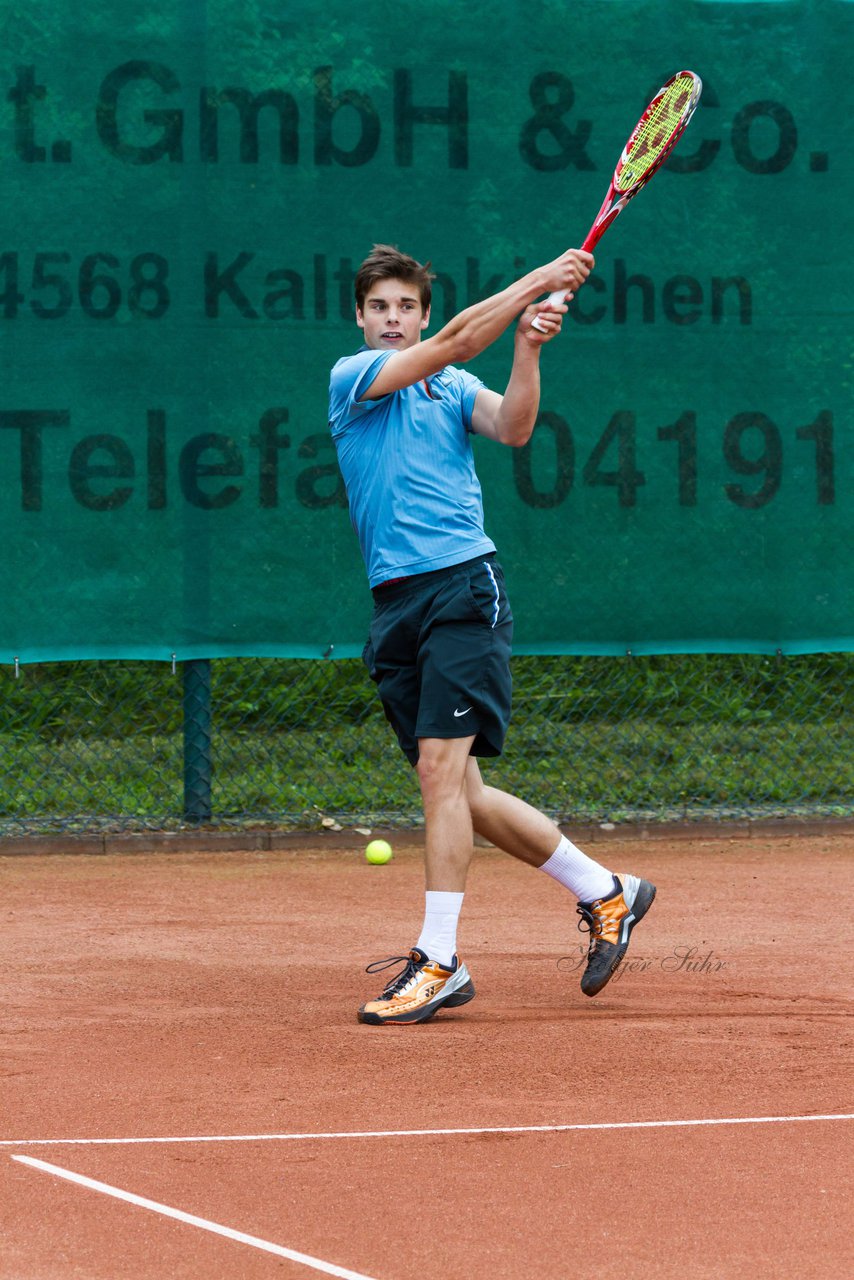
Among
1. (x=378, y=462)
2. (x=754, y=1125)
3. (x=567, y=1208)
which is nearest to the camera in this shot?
(x=567, y=1208)

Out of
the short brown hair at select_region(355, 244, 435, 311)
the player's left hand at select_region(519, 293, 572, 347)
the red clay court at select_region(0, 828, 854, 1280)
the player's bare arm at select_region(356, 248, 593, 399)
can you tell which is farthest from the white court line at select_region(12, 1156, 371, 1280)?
the short brown hair at select_region(355, 244, 435, 311)

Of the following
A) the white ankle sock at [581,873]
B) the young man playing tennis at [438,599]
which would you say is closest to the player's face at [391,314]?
the young man playing tennis at [438,599]

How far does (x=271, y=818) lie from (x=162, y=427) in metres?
1.45

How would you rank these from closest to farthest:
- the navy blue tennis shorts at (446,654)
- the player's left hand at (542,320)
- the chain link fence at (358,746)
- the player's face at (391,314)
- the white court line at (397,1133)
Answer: the white court line at (397,1133) < the player's left hand at (542,320) < the navy blue tennis shorts at (446,654) < the player's face at (391,314) < the chain link fence at (358,746)

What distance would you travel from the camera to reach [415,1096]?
3.27 metres

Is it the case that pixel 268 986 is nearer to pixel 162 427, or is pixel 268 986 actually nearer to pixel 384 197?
pixel 162 427

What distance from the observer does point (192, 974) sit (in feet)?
14.7

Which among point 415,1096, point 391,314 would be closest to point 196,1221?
point 415,1096

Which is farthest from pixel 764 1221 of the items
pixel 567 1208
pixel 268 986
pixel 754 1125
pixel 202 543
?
pixel 202 543

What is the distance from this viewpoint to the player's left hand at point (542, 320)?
3.73 metres

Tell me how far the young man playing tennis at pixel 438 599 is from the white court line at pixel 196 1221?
1.13m

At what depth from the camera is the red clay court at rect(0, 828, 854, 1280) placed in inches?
99.5

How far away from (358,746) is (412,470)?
362 cm

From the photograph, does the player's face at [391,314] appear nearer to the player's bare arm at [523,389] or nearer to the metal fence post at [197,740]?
the player's bare arm at [523,389]
